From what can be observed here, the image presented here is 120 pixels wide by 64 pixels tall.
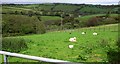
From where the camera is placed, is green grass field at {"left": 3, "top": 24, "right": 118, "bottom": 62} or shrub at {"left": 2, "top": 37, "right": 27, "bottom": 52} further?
shrub at {"left": 2, "top": 37, "right": 27, "bottom": 52}

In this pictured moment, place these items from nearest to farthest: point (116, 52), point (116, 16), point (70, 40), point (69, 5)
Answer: point (116, 52)
point (116, 16)
point (69, 5)
point (70, 40)

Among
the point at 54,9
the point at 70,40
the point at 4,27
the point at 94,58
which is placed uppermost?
the point at 54,9

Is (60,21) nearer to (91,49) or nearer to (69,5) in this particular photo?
(69,5)

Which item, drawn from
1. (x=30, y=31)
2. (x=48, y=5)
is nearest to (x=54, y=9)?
(x=48, y=5)

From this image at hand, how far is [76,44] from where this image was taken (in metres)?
2.86

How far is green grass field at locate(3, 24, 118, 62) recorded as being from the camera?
2.51 metres

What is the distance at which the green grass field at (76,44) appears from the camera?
98.7 inches

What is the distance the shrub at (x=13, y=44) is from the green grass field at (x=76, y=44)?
8 centimetres

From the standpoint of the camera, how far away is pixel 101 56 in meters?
2.53

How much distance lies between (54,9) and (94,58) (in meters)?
0.71

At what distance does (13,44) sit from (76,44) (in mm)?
780

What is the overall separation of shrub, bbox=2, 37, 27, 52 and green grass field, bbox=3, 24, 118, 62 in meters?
0.08

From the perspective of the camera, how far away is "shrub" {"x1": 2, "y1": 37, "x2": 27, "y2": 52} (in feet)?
8.66

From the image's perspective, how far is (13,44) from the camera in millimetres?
2838
